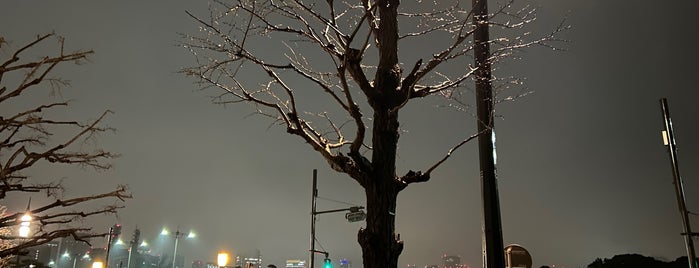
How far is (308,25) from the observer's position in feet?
16.2

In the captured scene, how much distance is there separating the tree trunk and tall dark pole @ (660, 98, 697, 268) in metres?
10.2

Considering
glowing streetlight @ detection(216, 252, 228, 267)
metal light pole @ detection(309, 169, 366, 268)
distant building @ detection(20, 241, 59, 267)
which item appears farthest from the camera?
glowing streetlight @ detection(216, 252, 228, 267)

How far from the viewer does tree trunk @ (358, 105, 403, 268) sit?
422 centimetres

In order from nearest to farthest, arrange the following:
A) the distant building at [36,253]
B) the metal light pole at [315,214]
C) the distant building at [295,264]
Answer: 1. the distant building at [36,253]
2. the metal light pole at [315,214]
3. the distant building at [295,264]

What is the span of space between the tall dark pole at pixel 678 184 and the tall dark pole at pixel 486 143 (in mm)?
8899

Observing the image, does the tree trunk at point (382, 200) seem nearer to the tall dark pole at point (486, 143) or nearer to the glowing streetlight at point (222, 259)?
the tall dark pole at point (486, 143)

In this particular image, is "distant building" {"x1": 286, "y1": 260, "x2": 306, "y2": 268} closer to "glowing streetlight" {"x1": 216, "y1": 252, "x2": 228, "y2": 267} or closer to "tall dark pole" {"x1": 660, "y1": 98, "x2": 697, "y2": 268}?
"glowing streetlight" {"x1": 216, "y1": 252, "x2": 228, "y2": 267}

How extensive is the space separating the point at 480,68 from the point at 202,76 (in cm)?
299

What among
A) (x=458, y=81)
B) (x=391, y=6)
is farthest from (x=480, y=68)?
(x=391, y=6)

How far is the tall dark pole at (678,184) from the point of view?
1153 cm

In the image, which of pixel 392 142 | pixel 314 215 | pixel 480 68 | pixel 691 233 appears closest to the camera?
pixel 392 142

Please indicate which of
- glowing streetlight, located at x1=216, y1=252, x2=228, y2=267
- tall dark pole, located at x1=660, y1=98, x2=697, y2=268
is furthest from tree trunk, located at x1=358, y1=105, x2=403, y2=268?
glowing streetlight, located at x1=216, y1=252, x2=228, y2=267

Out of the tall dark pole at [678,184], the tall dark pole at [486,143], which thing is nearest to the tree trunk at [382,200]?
the tall dark pole at [486,143]

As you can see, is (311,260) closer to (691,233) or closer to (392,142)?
(691,233)
